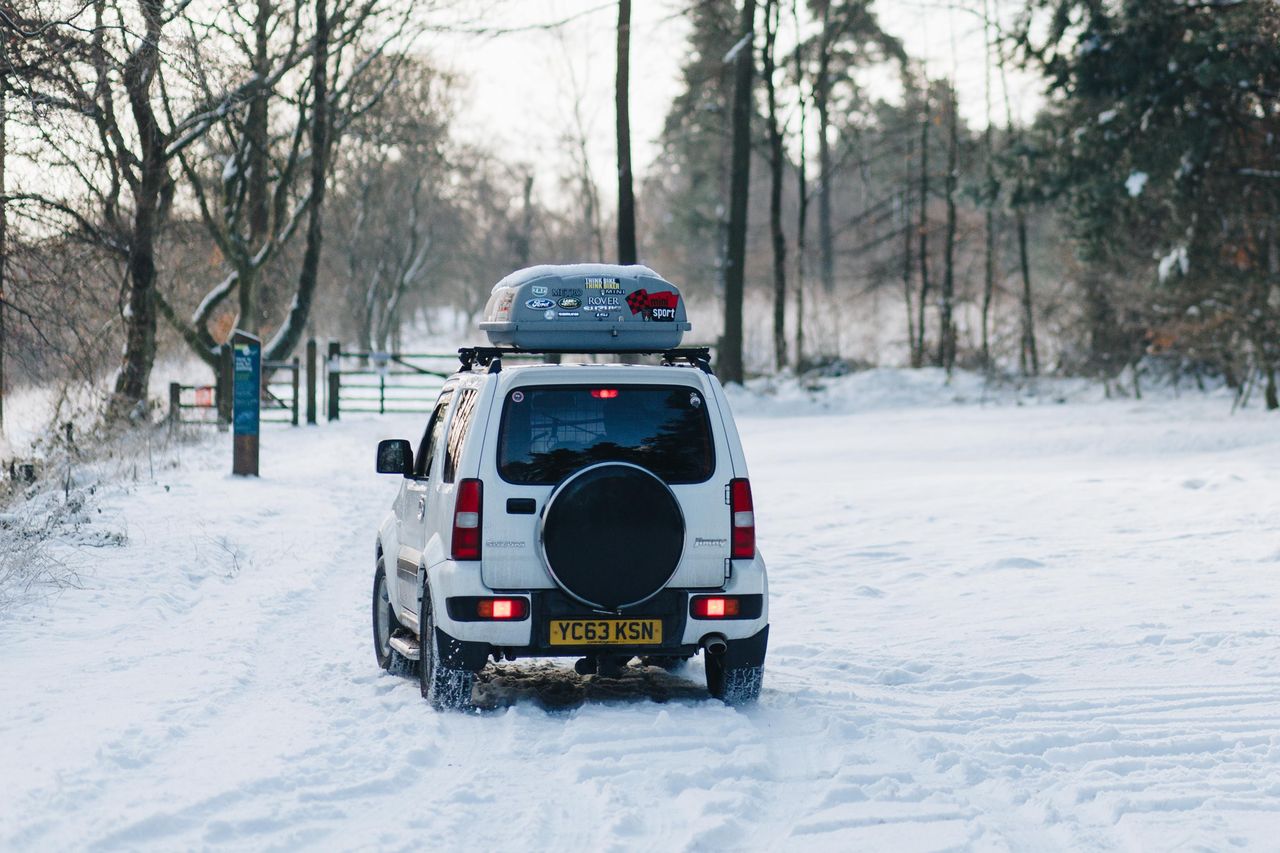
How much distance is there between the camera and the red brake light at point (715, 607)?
25.0ft

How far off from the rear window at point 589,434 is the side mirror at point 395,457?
57.1 inches

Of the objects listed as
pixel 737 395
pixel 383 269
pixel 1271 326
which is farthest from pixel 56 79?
pixel 383 269

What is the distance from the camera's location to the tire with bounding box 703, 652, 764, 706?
7.82 meters

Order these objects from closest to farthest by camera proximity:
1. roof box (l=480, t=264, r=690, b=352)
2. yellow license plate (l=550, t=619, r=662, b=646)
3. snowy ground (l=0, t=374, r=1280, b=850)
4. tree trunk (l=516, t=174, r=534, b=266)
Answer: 1. snowy ground (l=0, t=374, r=1280, b=850)
2. yellow license plate (l=550, t=619, r=662, b=646)
3. roof box (l=480, t=264, r=690, b=352)
4. tree trunk (l=516, t=174, r=534, b=266)

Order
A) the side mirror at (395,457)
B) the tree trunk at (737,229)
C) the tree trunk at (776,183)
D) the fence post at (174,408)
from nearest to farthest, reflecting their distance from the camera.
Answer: the side mirror at (395,457)
the fence post at (174,408)
the tree trunk at (737,229)
the tree trunk at (776,183)

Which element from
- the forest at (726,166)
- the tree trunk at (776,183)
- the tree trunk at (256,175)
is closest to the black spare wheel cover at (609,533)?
the forest at (726,166)

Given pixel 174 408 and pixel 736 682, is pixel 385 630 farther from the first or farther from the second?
pixel 174 408

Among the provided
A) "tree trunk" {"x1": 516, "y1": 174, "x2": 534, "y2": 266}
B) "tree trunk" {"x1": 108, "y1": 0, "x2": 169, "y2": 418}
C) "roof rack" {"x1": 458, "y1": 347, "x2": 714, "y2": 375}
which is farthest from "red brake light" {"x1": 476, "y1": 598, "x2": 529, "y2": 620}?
"tree trunk" {"x1": 516, "y1": 174, "x2": 534, "y2": 266}

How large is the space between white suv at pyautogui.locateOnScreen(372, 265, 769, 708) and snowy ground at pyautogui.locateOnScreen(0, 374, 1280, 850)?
0.40m

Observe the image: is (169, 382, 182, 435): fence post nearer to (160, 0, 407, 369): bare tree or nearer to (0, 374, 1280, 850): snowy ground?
(160, 0, 407, 369): bare tree

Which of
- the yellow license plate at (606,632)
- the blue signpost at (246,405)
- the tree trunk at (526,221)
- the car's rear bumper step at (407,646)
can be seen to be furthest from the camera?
the tree trunk at (526,221)

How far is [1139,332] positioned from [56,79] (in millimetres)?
29064

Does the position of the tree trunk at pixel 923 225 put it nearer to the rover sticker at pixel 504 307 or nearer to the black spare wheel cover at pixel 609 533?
the rover sticker at pixel 504 307

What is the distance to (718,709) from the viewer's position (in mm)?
7680
